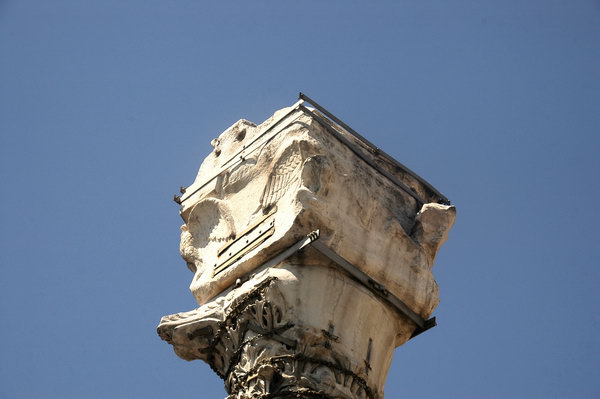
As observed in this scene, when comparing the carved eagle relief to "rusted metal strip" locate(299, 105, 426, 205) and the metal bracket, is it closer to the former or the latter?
"rusted metal strip" locate(299, 105, 426, 205)

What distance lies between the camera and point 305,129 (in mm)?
17000

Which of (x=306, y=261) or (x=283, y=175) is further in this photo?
(x=283, y=175)

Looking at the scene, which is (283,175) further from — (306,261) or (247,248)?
(306,261)

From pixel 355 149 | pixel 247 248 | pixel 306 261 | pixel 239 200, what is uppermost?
pixel 355 149

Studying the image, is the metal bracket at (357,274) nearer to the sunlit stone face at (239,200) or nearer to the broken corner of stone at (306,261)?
→ the broken corner of stone at (306,261)

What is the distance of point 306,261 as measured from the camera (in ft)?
52.7

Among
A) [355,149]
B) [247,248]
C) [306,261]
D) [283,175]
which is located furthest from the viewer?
[355,149]

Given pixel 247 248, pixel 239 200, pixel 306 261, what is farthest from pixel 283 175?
pixel 306 261

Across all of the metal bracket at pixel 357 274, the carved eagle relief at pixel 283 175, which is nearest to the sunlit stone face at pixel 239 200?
the carved eagle relief at pixel 283 175

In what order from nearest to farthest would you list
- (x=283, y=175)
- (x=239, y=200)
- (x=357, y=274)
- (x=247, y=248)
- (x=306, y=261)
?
(x=306, y=261), (x=357, y=274), (x=247, y=248), (x=283, y=175), (x=239, y=200)

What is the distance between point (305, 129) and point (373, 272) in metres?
1.69

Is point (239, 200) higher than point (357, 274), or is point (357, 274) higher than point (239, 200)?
point (239, 200)

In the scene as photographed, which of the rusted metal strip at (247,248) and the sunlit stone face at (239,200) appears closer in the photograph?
the rusted metal strip at (247,248)

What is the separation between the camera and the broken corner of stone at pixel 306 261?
15562 millimetres
